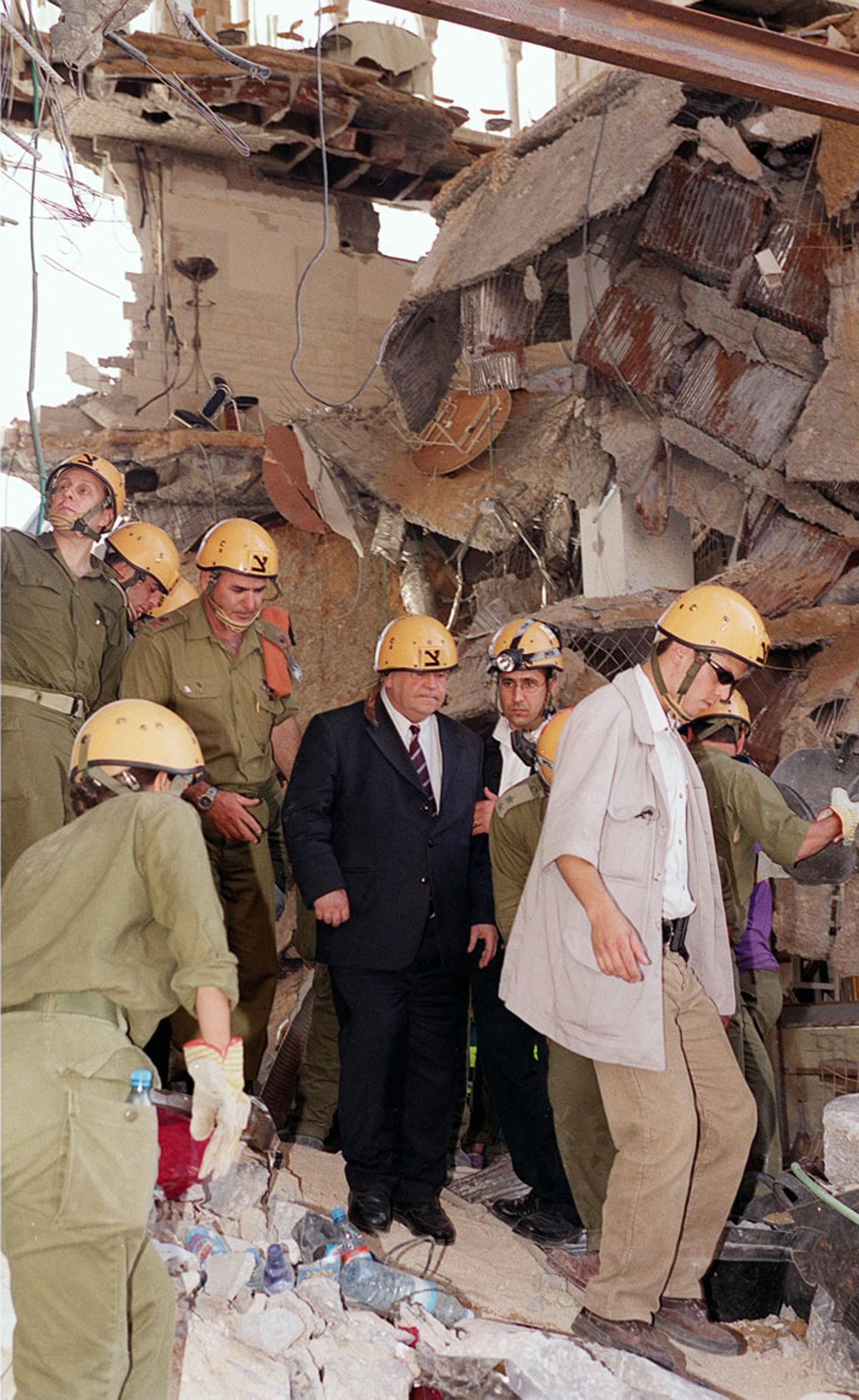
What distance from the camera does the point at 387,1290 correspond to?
5031 millimetres

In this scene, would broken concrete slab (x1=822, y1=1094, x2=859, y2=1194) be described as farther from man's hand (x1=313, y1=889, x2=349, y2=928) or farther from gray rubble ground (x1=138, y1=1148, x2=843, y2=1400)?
man's hand (x1=313, y1=889, x2=349, y2=928)

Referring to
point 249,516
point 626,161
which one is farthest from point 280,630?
point 249,516

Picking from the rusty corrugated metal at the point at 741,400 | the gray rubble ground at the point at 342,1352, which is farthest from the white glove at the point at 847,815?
the rusty corrugated metal at the point at 741,400

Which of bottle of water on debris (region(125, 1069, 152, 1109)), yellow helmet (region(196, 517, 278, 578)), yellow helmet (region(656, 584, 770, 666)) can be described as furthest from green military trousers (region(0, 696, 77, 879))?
yellow helmet (region(656, 584, 770, 666))

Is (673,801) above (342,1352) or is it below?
above

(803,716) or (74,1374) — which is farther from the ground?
(803,716)

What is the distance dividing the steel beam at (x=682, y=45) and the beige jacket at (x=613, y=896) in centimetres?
200

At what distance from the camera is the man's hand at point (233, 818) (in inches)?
238

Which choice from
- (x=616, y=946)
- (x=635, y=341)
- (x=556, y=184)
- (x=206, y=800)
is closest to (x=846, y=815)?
(x=616, y=946)

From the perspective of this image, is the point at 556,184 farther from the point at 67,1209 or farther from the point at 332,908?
the point at 67,1209

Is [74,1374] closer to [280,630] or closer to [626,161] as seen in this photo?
[280,630]

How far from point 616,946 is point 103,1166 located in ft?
5.93

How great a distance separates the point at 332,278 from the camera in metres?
17.0

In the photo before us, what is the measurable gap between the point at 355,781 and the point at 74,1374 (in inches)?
119
